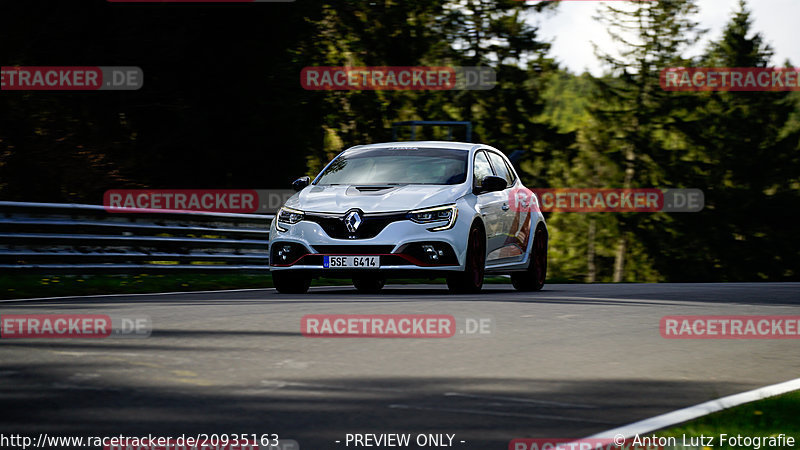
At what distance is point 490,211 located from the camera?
47.6 feet

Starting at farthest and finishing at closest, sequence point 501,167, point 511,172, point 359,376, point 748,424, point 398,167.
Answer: point 511,172
point 501,167
point 398,167
point 359,376
point 748,424

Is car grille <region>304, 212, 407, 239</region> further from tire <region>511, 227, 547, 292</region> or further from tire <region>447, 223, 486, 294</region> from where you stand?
tire <region>511, 227, 547, 292</region>

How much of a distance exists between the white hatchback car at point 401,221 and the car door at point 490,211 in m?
0.01

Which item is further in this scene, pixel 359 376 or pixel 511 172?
pixel 511 172

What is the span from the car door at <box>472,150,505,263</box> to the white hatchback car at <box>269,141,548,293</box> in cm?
1

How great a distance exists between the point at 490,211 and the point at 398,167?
48.0 inches

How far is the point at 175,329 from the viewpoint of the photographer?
927 centimetres

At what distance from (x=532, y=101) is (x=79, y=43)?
31431 millimetres

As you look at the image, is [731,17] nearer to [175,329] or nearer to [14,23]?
[14,23]

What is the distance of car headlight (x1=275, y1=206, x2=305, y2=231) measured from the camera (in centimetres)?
1373

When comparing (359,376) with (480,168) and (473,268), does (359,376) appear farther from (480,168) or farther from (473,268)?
(480,168)

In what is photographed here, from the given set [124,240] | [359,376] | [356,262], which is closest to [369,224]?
[356,262]

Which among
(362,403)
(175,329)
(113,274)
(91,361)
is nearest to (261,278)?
(113,274)

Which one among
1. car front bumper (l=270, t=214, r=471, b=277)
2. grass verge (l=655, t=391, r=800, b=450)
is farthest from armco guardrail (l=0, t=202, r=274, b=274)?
grass verge (l=655, t=391, r=800, b=450)
